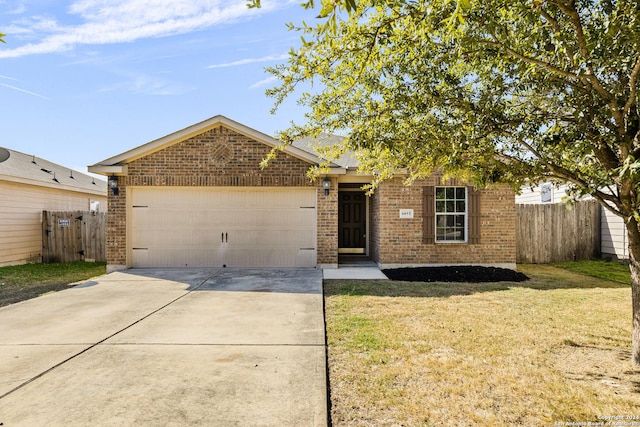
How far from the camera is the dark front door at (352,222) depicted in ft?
42.4

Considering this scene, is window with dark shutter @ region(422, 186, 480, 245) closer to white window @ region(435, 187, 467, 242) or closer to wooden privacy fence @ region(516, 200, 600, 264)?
white window @ region(435, 187, 467, 242)

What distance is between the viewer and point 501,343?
14.1 feet

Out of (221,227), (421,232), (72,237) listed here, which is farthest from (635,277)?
(72,237)

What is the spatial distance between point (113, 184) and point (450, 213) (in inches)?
373

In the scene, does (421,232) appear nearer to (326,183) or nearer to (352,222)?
(326,183)

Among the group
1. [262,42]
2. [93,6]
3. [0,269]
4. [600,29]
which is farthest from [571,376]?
[0,269]

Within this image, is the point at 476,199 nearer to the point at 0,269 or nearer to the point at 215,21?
the point at 215,21

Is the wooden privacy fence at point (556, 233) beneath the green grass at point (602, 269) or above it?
above

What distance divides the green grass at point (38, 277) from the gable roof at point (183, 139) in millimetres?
3017

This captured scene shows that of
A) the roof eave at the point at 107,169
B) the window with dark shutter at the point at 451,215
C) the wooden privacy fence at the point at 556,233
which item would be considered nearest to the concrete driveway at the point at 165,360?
the roof eave at the point at 107,169

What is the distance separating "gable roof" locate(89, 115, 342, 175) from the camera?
9.84 metres

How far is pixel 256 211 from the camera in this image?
10.3 meters

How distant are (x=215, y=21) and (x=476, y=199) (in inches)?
306

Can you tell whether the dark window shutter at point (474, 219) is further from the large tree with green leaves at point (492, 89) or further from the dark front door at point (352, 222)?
the large tree with green leaves at point (492, 89)
